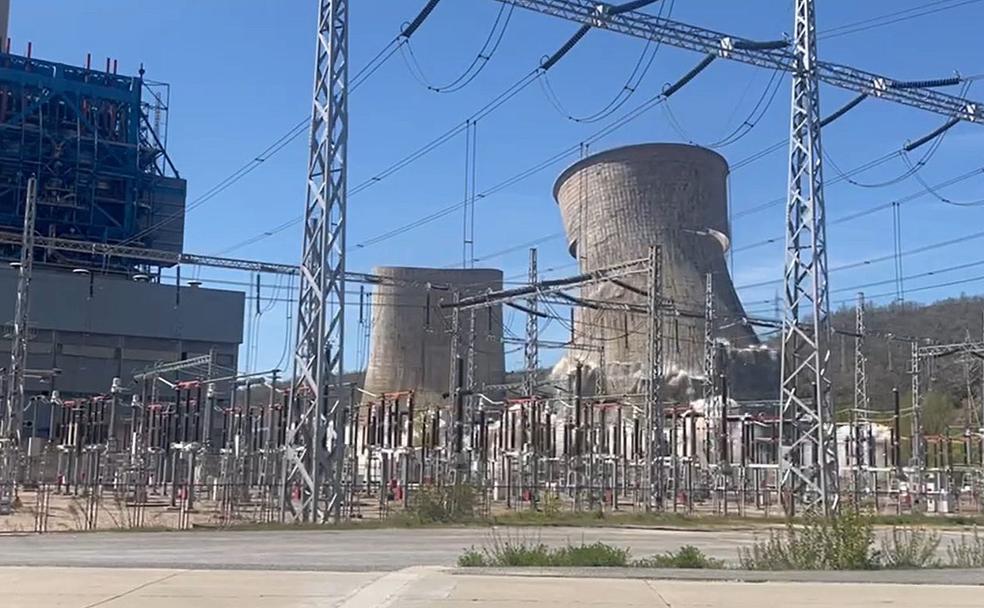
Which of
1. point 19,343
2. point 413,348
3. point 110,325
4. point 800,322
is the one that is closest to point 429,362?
point 413,348

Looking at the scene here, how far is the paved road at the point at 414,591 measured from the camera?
1063 cm

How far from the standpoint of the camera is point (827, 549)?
47.1 feet

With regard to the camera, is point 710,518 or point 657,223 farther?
point 657,223

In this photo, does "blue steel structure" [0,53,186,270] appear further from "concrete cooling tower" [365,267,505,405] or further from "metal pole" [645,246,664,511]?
"metal pole" [645,246,664,511]

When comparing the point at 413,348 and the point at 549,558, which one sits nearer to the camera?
the point at 549,558

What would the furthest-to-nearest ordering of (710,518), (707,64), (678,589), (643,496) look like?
(643,496) → (710,518) → (707,64) → (678,589)

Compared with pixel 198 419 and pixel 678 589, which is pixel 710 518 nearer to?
pixel 678 589

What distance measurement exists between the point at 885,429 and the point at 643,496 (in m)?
28.7

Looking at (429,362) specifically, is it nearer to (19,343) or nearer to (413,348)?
(413,348)

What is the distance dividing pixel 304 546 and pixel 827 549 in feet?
30.6

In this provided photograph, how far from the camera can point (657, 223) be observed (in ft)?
205

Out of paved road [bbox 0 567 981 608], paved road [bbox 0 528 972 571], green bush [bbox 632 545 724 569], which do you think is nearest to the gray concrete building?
paved road [bbox 0 528 972 571]

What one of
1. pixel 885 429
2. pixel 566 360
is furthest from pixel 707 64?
pixel 566 360

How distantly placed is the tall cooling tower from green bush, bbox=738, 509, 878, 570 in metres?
44.9
